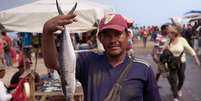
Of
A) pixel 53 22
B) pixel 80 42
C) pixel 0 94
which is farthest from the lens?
pixel 80 42

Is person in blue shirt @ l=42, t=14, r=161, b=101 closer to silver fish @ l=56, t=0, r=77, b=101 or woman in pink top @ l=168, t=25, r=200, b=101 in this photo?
silver fish @ l=56, t=0, r=77, b=101

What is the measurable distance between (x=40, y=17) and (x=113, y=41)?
7.56 m

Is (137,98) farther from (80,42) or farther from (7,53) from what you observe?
(7,53)

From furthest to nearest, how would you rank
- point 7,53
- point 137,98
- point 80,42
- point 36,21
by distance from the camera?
point 7,53, point 80,42, point 36,21, point 137,98

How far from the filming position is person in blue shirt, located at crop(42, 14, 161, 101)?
3574mm

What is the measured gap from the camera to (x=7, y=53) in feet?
76.3

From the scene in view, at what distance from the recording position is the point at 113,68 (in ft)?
12.0

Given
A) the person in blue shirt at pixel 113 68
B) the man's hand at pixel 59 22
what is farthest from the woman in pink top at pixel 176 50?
the man's hand at pixel 59 22

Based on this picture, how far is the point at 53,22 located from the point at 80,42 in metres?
13.3

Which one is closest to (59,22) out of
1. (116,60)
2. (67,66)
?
(67,66)

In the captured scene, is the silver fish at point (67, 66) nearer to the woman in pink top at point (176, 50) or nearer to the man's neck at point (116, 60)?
the man's neck at point (116, 60)

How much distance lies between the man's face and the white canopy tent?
704 centimetres

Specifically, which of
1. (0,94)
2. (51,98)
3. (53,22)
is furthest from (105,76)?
(51,98)

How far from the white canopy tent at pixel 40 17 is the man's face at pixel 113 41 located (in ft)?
23.1
